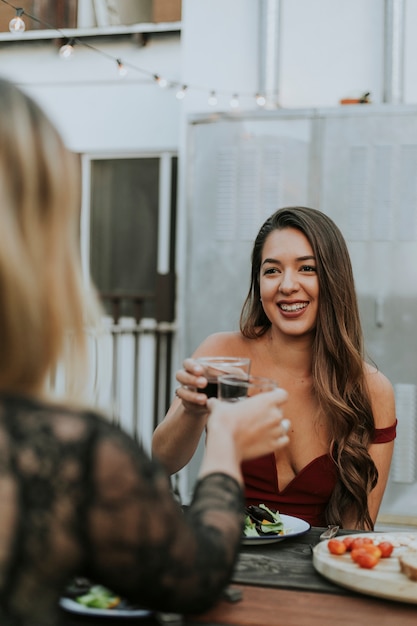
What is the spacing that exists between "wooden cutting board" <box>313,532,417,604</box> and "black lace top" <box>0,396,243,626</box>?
0.48 meters

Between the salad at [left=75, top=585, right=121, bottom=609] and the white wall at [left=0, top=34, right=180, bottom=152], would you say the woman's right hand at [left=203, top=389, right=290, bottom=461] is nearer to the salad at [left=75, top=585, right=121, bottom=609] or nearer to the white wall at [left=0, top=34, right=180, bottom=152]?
the salad at [left=75, top=585, right=121, bottom=609]

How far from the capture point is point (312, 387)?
2.37m

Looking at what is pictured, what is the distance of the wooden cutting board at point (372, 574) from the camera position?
1.33m

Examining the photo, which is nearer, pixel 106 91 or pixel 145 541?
pixel 145 541

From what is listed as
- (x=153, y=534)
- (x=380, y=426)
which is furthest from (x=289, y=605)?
(x=380, y=426)

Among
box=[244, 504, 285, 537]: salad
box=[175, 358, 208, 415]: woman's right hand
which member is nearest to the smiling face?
box=[175, 358, 208, 415]: woman's right hand

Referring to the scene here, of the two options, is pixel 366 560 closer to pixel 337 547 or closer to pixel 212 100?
pixel 337 547

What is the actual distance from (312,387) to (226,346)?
12.0 inches

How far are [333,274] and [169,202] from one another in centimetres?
288

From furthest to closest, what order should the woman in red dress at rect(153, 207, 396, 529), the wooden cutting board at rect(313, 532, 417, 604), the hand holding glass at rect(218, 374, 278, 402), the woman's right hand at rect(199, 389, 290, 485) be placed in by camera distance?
the woman in red dress at rect(153, 207, 396, 529) < the hand holding glass at rect(218, 374, 278, 402) < the wooden cutting board at rect(313, 532, 417, 604) < the woman's right hand at rect(199, 389, 290, 485)

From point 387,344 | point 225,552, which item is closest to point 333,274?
point 225,552

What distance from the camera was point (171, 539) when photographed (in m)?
0.99

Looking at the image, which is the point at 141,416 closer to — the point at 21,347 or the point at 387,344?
the point at 387,344

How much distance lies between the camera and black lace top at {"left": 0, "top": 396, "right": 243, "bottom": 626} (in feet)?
3.04
